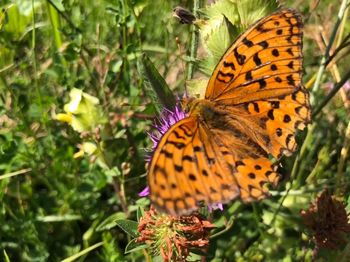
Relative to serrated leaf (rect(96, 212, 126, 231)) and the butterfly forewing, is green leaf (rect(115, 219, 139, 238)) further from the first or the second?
the butterfly forewing

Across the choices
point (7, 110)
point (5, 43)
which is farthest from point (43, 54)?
point (7, 110)

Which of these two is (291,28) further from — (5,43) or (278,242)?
(5,43)

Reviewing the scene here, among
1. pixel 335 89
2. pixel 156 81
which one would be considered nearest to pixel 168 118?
pixel 156 81

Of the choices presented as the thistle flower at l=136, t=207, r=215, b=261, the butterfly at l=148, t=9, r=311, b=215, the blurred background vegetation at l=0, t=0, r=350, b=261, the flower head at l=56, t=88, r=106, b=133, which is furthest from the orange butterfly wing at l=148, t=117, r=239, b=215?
the flower head at l=56, t=88, r=106, b=133

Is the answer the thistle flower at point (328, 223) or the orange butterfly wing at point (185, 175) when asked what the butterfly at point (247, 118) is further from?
the thistle flower at point (328, 223)

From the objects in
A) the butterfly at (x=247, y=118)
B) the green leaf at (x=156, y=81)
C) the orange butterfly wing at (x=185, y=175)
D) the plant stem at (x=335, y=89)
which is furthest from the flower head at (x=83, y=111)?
the plant stem at (x=335, y=89)

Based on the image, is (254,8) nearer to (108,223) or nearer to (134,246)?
(134,246)

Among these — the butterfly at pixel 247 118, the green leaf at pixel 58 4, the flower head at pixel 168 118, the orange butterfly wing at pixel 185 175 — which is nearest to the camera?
the orange butterfly wing at pixel 185 175
